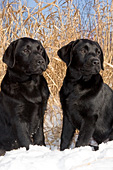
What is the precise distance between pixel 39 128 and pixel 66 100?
1.22ft

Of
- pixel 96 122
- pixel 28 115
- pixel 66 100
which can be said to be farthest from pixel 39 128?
pixel 96 122

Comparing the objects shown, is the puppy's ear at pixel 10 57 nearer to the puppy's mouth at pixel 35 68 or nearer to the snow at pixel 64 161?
the puppy's mouth at pixel 35 68

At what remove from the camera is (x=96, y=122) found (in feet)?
8.22

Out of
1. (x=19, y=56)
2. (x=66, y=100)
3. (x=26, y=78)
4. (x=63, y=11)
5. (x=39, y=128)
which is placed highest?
(x=63, y=11)

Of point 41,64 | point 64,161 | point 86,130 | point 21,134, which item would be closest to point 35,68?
point 41,64

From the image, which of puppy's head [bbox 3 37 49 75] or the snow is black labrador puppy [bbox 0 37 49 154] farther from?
the snow

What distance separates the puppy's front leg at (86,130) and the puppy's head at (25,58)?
64 centimetres

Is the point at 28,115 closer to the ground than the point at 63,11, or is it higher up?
closer to the ground

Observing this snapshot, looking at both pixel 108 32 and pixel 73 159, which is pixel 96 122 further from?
pixel 108 32

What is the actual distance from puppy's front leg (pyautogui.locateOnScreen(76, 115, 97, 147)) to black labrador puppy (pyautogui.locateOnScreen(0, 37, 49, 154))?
0.38 metres

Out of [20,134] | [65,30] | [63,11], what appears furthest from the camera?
[63,11]

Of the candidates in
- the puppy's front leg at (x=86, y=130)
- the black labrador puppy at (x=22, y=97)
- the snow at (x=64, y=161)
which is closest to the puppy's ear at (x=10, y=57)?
the black labrador puppy at (x=22, y=97)

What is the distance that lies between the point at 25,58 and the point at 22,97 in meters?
0.38

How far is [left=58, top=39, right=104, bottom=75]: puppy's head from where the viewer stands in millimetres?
2459
